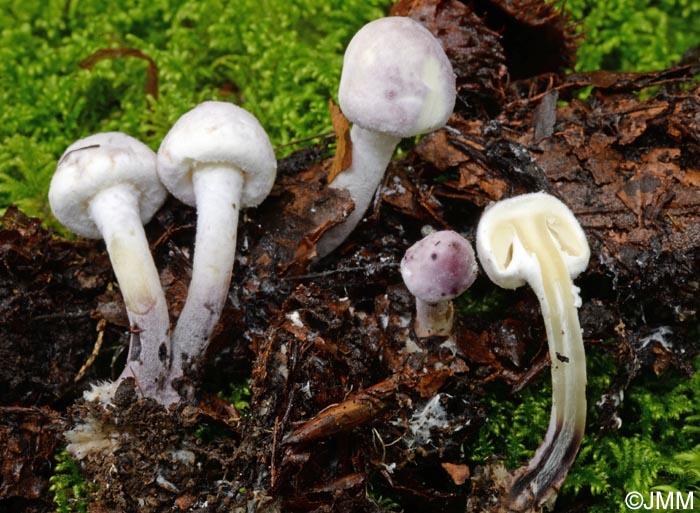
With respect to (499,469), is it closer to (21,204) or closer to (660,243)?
(660,243)

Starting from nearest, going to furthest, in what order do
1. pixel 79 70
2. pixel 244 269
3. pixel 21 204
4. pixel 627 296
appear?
pixel 627 296
pixel 244 269
pixel 21 204
pixel 79 70

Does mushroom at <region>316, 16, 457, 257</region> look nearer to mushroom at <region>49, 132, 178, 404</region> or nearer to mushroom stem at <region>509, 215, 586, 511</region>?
mushroom stem at <region>509, 215, 586, 511</region>

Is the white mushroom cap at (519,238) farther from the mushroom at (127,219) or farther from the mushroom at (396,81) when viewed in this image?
the mushroom at (127,219)

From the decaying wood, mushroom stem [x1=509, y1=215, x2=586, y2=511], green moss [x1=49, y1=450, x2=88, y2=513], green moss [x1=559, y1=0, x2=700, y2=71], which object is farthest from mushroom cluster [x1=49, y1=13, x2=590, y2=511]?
green moss [x1=559, y1=0, x2=700, y2=71]

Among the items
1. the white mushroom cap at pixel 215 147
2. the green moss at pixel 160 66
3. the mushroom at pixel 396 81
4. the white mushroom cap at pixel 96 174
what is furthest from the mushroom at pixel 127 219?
the mushroom at pixel 396 81

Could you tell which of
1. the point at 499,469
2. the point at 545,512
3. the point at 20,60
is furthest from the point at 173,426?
the point at 20,60
